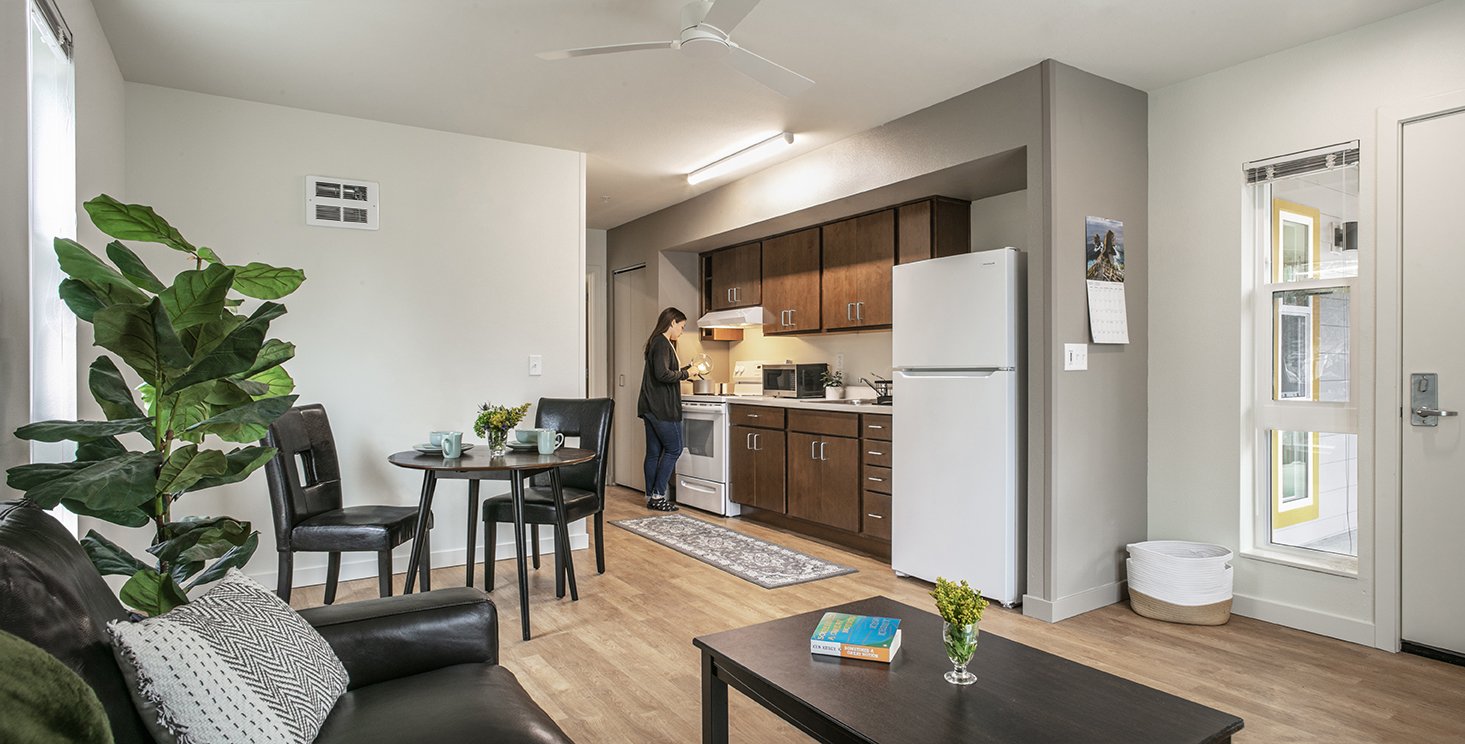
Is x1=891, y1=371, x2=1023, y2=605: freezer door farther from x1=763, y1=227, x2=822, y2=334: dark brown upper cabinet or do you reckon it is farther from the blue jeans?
the blue jeans

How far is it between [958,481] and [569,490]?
6.30 ft

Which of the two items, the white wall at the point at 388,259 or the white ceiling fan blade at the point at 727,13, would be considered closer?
the white ceiling fan blade at the point at 727,13

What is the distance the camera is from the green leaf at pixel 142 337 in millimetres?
1432

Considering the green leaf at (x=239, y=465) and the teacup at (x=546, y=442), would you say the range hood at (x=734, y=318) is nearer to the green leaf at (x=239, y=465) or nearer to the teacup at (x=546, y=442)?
the teacup at (x=546, y=442)

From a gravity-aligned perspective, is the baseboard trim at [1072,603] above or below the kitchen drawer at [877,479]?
below

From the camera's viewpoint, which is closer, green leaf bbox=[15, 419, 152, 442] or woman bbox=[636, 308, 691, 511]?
green leaf bbox=[15, 419, 152, 442]

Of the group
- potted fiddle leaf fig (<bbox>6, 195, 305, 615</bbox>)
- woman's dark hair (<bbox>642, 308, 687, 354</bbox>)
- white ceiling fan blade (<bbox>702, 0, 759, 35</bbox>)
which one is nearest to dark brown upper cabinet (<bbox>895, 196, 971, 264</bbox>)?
woman's dark hair (<bbox>642, 308, 687, 354</bbox>)

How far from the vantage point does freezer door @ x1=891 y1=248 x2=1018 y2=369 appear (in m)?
3.44

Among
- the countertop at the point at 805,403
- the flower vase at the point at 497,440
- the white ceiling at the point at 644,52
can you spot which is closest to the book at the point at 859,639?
the flower vase at the point at 497,440

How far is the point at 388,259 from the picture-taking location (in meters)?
4.10

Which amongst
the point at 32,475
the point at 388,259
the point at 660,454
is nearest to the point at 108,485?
the point at 32,475

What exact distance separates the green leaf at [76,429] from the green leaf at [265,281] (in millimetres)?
415

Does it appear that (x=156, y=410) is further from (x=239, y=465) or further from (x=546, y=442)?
(x=546, y=442)

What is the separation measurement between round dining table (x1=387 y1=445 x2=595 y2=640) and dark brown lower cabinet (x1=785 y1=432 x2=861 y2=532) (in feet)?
5.61
